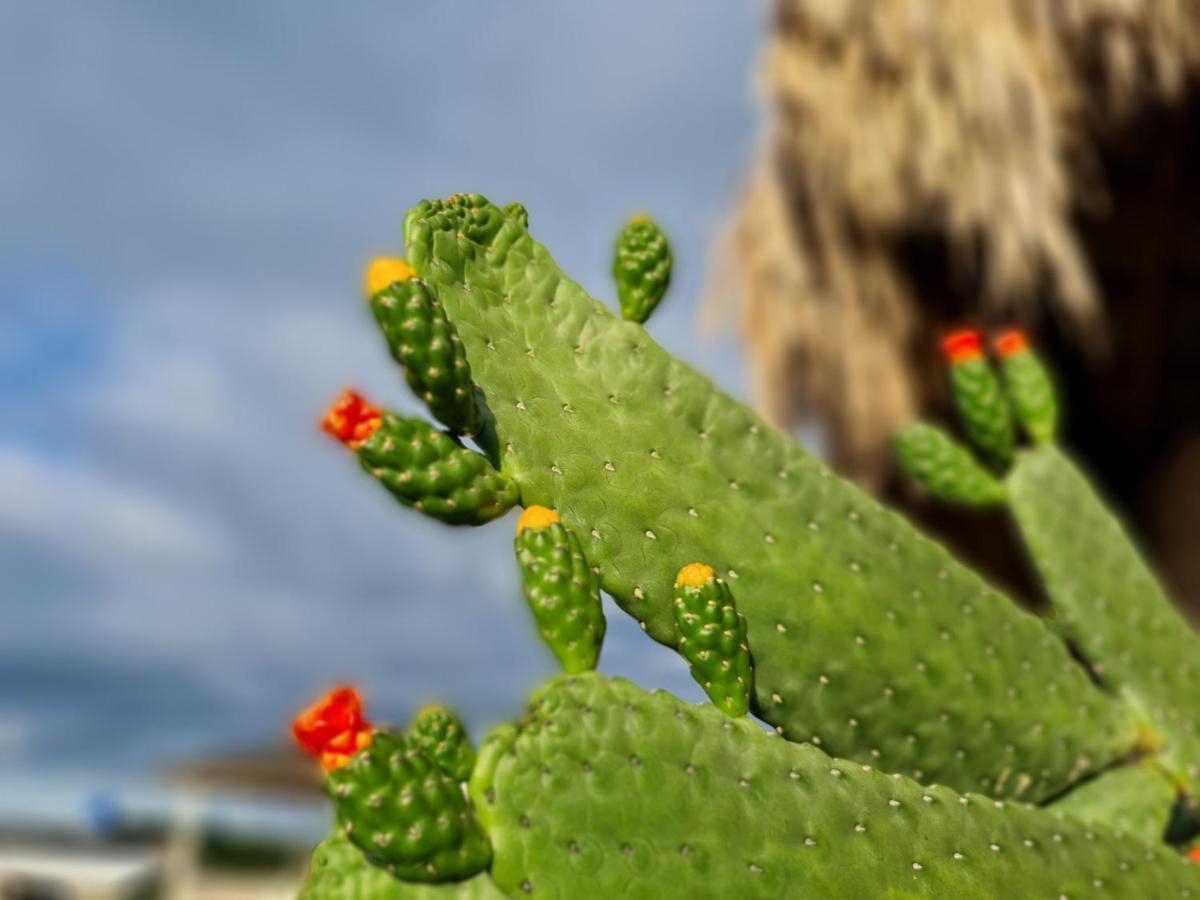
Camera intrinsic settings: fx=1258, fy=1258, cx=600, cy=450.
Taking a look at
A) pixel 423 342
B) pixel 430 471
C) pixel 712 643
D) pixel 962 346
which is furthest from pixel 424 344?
pixel 962 346

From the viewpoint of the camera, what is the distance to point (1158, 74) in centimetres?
380

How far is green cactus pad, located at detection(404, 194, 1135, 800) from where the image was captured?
109cm

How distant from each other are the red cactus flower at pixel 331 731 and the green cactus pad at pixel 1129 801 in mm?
891

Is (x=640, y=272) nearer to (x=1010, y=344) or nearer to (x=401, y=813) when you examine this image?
(x=401, y=813)

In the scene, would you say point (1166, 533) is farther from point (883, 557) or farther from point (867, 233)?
point (883, 557)

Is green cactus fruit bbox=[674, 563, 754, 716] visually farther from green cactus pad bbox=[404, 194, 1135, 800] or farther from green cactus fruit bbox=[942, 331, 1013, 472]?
Answer: green cactus fruit bbox=[942, 331, 1013, 472]

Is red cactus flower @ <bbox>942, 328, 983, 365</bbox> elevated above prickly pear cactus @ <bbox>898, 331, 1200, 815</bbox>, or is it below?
above

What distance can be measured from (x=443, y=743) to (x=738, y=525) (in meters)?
0.38

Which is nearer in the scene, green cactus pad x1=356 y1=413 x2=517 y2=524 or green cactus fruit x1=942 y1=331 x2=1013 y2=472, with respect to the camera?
green cactus pad x1=356 y1=413 x2=517 y2=524

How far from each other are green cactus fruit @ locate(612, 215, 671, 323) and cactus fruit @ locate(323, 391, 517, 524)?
11.1 inches

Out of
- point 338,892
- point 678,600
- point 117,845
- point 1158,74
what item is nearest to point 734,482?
point 678,600

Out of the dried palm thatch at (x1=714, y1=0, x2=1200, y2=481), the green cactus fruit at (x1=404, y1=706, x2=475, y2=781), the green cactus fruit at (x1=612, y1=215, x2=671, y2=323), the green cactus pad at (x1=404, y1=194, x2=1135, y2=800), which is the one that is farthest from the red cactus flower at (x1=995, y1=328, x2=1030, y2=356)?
the dried palm thatch at (x1=714, y1=0, x2=1200, y2=481)

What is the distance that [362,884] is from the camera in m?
0.87

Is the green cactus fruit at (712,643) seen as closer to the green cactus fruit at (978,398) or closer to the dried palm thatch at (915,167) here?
the green cactus fruit at (978,398)
